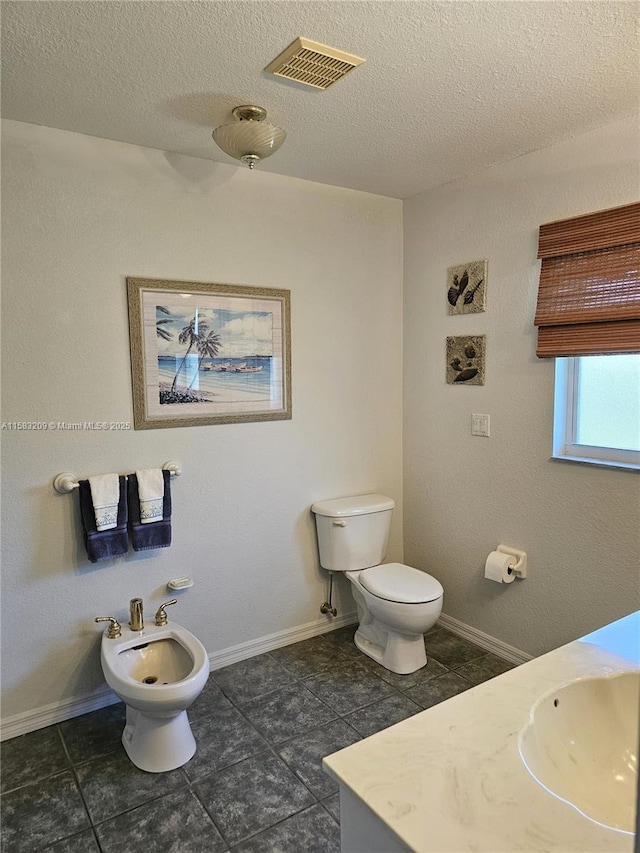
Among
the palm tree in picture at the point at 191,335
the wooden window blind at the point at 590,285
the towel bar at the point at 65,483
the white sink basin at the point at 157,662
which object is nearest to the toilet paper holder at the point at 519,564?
the wooden window blind at the point at 590,285

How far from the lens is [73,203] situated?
2.21 meters

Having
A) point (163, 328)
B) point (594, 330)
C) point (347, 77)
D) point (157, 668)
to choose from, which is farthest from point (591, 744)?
point (163, 328)

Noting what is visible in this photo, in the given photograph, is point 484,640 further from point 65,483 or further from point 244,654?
point 65,483

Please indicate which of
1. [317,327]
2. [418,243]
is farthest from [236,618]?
[418,243]

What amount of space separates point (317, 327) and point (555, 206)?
123 centimetres

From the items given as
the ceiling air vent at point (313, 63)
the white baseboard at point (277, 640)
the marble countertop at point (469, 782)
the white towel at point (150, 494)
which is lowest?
the white baseboard at point (277, 640)

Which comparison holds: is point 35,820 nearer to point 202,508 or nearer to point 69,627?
point 69,627

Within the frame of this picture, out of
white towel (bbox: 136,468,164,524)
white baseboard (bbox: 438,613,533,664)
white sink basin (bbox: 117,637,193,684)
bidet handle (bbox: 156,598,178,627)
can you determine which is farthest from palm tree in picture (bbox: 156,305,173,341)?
white baseboard (bbox: 438,613,533,664)

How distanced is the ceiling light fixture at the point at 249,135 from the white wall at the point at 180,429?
1.50 feet

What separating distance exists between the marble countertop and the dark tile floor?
0.95 meters

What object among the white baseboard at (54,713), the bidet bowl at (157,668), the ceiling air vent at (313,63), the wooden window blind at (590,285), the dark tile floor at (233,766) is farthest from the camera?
the white baseboard at (54,713)

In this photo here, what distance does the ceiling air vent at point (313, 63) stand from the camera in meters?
1.61

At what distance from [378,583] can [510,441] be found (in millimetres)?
939

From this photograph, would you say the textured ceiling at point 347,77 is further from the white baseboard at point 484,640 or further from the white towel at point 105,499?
the white baseboard at point 484,640
